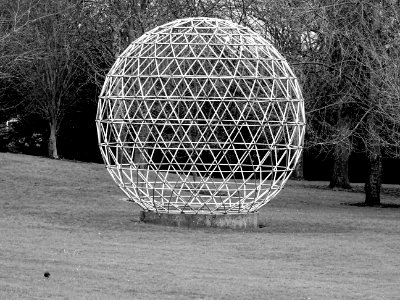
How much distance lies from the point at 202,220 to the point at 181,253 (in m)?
4.06

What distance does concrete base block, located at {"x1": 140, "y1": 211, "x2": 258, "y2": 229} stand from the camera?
2002 cm

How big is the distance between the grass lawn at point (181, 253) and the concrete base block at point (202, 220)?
36cm

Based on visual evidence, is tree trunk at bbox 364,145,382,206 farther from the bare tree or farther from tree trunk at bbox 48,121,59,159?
tree trunk at bbox 48,121,59,159

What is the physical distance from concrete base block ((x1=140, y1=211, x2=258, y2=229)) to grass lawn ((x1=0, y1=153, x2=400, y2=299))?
362mm

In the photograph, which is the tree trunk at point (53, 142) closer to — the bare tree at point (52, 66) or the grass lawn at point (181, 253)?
the bare tree at point (52, 66)

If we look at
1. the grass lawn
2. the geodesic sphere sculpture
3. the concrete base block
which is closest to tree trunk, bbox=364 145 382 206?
the grass lawn

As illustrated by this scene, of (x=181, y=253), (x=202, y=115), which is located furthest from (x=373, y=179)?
(x=181, y=253)

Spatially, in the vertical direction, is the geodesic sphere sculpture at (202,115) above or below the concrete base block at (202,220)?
above

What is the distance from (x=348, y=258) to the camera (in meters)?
16.1

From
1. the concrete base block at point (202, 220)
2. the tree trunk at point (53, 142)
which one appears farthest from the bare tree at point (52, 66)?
the concrete base block at point (202, 220)

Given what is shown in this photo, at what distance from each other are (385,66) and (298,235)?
694 cm

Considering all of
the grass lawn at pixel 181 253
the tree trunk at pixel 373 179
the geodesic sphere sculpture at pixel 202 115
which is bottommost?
the grass lawn at pixel 181 253

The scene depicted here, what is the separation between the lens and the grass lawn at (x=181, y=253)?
40.1ft

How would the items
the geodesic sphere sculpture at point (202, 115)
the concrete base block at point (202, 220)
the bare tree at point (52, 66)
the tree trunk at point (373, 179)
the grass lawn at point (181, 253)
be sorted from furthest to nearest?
the bare tree at point (52, 66)
the tree trunk at point (373, 179)
the concrete base block at point (202, 220)
the geodesic sphere sculpture at point (202, 115)
the grass lawn at point (181, 253)
